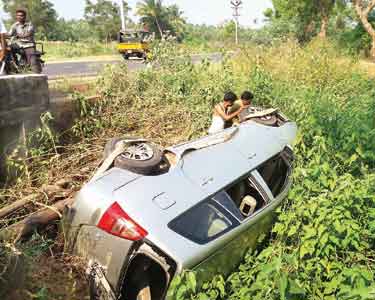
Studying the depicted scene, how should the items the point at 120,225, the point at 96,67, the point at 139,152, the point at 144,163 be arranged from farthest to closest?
1. the point at 96,67
2. the point at 139,152
3. the point at 144,163
4. the point at 120,225

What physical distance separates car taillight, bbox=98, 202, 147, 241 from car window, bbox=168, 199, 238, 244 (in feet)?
0.76

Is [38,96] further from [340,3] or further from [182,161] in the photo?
[340,3]

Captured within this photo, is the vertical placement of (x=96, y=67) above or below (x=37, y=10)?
below

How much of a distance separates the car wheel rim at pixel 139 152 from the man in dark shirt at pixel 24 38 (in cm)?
406

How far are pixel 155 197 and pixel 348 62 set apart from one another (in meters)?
8.88

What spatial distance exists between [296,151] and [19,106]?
3.45 m

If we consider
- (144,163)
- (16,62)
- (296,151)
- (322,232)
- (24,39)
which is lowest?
(322,232)

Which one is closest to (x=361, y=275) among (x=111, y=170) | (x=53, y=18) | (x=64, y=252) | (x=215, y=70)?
(x=111, y=170)

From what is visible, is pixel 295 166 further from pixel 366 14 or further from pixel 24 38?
pixel 366 14

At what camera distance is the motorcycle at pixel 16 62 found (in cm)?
643

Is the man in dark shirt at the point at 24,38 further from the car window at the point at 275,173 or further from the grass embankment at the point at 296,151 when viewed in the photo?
the car window at the point at 275,173

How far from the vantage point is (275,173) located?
400 cm

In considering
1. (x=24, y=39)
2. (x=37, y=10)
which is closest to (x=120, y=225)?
(x=24, y=39)

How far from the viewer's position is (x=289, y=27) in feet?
107
